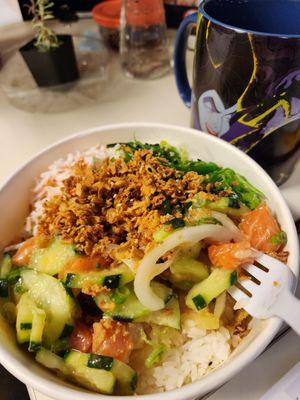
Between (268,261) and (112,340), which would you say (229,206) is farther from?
(112,340)

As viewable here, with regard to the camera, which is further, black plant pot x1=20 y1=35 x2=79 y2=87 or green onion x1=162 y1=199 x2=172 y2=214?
black plant pot x1=20 y1=35 x2=79 y2=87

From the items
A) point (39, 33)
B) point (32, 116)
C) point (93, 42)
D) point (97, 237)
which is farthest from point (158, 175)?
point (93, 42)

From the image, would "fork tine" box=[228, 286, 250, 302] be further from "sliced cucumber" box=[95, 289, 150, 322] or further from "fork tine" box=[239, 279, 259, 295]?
"sliced cucumber" box=[95, 289, 150, 322]

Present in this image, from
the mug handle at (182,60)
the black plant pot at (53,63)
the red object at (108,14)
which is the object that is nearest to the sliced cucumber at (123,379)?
the mug handle at (182,60)

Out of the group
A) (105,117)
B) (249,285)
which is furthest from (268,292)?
(105,117)

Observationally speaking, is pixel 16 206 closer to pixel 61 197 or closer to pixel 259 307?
pixel 61 197

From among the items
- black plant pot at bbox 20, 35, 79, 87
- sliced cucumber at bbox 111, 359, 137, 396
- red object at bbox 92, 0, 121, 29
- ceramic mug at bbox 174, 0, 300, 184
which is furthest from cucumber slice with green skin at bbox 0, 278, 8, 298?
red object at bbox 92, 0, 121, 29

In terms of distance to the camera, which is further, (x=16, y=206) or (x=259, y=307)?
(x=16, y=206)

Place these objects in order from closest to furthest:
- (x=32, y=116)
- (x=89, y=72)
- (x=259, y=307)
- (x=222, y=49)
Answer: (x=259, y=307), (x=222, y=49), (x=32, y=116), (x=89, y=72)
